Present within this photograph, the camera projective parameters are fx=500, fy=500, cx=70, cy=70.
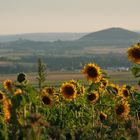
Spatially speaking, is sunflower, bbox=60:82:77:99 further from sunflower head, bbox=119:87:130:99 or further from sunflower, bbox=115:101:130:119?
sunflower, bbox=115:101:130:119

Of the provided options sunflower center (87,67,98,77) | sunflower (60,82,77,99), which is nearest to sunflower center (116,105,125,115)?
sunflower (60,82,77,99)

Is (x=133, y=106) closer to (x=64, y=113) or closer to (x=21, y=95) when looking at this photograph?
(x=64, y=113)

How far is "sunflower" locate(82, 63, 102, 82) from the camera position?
1068 centimetres

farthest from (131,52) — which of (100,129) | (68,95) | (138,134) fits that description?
(138,134)

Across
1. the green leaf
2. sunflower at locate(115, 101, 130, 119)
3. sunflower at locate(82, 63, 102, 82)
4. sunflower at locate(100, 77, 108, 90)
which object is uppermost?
the green leaf

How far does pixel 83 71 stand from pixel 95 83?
117cm

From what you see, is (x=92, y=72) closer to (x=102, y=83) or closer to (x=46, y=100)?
(x=102, y=83)

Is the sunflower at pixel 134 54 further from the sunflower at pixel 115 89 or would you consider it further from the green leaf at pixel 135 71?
the sunflower at pixel 115 89

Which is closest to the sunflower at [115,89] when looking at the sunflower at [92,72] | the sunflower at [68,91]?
the sunflower at [92,72]

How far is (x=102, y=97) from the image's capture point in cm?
994

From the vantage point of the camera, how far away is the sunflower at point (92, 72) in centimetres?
1068

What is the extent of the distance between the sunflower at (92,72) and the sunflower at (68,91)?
42 centimetres

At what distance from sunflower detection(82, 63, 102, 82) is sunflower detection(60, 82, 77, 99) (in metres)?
0.42

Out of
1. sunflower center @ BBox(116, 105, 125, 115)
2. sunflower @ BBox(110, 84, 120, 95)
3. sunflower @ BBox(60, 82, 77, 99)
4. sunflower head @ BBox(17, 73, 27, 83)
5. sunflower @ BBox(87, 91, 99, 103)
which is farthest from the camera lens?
sunflower @ BBox(60, 82, 77, 99)
